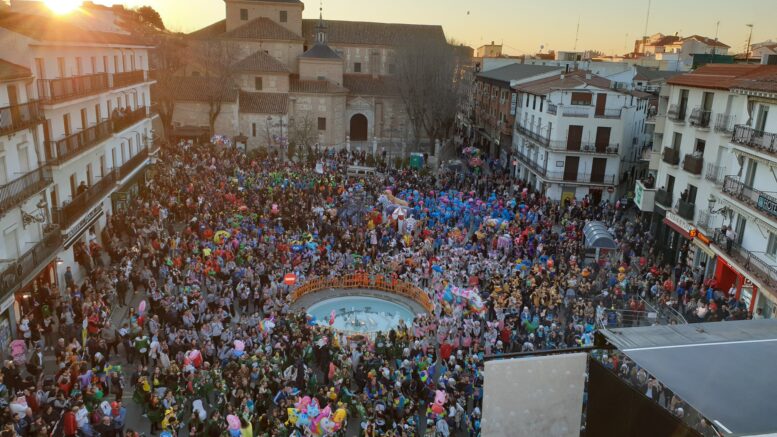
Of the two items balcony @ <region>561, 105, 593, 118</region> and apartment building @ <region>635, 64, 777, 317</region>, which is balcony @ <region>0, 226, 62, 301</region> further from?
balcony @ <region>561, 105, 593, 118</region>

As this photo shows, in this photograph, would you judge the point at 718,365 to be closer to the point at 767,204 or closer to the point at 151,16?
the point at 767,204

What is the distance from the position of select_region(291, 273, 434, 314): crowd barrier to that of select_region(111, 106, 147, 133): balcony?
13187mm

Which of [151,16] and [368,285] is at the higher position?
[151,16]

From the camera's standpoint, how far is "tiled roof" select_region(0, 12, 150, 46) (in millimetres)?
19719

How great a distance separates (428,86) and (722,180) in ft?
99.1

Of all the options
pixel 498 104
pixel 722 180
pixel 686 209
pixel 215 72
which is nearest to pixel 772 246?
pixel 722 180

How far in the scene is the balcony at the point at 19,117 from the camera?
17.5 metres

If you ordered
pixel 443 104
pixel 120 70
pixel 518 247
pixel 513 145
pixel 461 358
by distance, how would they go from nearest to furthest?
pixel 461 358, pixel 518 247, pixel 120 70, pixel 513 145, pixel 443 104

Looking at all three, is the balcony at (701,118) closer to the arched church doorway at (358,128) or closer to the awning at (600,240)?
the awning at (600,240)

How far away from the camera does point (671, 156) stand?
28531mm

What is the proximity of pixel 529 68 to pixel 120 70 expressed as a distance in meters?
36.1

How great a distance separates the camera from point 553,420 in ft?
29.9

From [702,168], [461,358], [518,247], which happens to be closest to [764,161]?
[702,168]

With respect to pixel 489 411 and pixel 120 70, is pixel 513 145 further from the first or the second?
pixel 489 411
